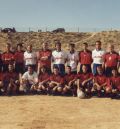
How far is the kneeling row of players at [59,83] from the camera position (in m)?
14.5

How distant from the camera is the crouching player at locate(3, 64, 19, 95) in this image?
1524 cm

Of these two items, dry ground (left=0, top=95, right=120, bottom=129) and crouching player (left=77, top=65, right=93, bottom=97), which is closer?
dry ground (left=0, top=95, right=120, bottom=129)

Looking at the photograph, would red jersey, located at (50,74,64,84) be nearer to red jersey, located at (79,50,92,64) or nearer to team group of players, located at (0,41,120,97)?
team group of players, located at (0,41,120,97)

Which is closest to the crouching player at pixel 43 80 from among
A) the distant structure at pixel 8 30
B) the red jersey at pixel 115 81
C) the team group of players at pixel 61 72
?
the team group of players at pixel 61 72

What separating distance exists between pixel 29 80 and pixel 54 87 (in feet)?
3.60

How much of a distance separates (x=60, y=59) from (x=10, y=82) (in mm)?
2121

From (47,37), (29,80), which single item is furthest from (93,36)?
(29,80)

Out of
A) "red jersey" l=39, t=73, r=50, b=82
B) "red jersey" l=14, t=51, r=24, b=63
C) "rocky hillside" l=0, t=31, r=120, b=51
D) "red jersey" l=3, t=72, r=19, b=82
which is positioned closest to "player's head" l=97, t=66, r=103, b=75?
"red jersey" l=39, t=73, r=50, b=82

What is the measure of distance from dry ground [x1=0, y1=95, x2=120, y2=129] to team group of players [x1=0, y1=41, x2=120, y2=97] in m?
0.60

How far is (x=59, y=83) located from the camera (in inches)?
588

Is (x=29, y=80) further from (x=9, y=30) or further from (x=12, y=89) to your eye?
(x=9, y=30)

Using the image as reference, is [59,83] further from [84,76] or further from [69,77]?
[84,76]

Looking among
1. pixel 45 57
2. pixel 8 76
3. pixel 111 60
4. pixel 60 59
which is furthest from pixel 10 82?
pixel 111 60

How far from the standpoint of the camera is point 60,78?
15062 millimetres
